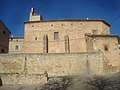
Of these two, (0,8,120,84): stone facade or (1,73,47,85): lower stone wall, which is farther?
(0,8,120,84): stone facade

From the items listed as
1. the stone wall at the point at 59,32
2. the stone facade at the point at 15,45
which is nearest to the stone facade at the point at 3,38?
the stone wall at the point at 59,32

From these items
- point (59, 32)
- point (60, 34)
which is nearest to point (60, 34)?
point (60, 34)

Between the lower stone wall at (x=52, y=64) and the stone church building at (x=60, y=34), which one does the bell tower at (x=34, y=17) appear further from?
the lower stone wall at (x=52, y=64)

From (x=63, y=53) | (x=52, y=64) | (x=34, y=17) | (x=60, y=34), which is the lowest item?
(x=52, y=64)

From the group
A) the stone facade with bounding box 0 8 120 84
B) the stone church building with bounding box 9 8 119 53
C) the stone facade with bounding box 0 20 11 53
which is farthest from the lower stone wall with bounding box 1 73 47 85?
the stone facade with bounding box 0 20 11 53

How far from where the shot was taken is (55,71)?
2555 centimetres

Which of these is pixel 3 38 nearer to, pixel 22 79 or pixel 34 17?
pixel 34 17

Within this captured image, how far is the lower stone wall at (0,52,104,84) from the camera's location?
2550 centimetres

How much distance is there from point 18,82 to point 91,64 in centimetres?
964

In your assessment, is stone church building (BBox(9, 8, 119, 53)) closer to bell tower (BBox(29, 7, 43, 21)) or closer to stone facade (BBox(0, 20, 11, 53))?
stone facade (BBox(0, 20, 11, 53))

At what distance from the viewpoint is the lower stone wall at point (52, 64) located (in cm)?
2550

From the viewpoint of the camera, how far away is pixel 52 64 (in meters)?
25.8

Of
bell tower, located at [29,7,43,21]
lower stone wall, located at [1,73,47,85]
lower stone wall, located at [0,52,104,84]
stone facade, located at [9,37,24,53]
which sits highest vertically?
bell tower, located at [29,7,43,21]

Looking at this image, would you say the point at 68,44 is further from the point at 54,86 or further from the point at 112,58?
the point at 54,86
